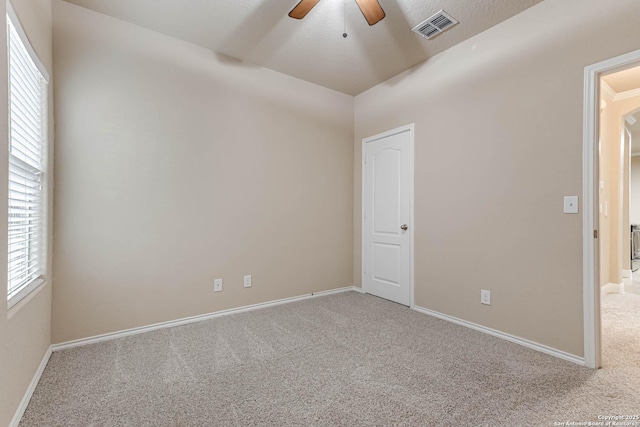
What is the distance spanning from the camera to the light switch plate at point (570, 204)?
7.09ft

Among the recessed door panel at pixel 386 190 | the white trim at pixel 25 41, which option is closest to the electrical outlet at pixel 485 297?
the recessed door panel at pixel 386 190

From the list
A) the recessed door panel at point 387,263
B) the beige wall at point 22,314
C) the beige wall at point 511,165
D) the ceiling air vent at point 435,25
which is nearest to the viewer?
the beige wall at point 22,314

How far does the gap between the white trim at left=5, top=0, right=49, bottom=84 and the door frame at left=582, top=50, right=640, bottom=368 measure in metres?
3.47

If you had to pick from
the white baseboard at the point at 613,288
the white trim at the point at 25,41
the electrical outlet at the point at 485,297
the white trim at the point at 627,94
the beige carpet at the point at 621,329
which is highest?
the white trim at the point at 627,94

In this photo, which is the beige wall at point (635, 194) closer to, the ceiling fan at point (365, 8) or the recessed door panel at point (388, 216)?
the recessed door panel at point (388, 216)

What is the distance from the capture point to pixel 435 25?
262cm

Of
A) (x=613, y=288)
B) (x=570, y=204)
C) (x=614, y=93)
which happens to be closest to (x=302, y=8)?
(x=570, y=204)

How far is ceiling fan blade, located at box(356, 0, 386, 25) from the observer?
6.38 ft

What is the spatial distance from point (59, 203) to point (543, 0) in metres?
4.05

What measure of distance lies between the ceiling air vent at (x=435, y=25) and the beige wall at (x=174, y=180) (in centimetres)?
151

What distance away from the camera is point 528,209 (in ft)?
7.96

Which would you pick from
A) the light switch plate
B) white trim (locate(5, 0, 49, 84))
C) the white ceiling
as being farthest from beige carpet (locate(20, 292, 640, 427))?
the white ceiling

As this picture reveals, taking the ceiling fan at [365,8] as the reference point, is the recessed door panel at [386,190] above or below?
below

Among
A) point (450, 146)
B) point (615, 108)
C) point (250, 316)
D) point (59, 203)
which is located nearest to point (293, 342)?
point (250, 316)
